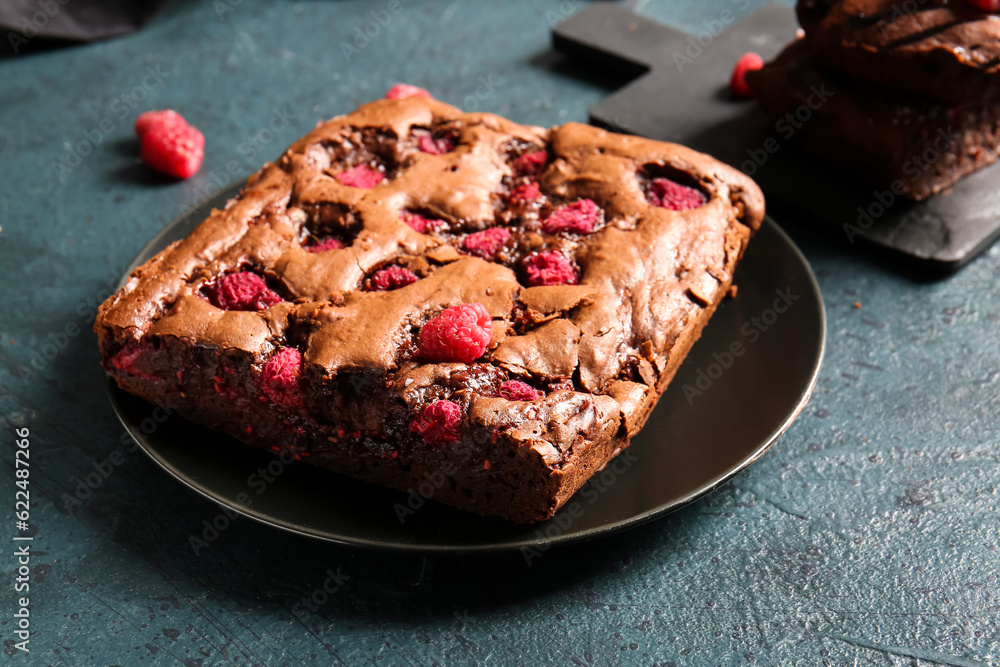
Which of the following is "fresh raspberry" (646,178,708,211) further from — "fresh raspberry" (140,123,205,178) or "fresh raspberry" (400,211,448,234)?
"fresh raspberry" (140,123,205,178)

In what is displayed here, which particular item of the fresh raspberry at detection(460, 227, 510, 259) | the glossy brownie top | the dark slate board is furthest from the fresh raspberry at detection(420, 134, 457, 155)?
the dark slate board

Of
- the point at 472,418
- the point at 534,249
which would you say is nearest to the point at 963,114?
the point at 534,249

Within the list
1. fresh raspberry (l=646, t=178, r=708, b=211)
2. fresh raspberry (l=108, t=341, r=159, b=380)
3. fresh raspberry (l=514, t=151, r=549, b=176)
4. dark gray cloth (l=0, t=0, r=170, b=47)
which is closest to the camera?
fresh raspberry (l=108, t=341, r=159, b=380)

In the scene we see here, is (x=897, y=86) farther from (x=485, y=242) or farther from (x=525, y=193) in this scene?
(x=485, y=242)

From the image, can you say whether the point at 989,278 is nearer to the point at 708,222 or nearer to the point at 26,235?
the point at 708,222

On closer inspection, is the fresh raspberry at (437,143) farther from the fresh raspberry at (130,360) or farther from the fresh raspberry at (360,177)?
the fresh raspberry at (130,360)

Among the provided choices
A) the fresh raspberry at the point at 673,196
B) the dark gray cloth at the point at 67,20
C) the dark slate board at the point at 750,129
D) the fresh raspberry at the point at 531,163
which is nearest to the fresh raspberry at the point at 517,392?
the fresh raspberry at the point at 673,196
